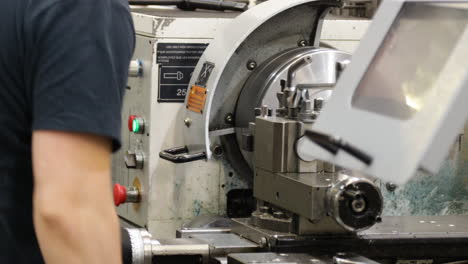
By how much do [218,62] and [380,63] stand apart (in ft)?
3.95

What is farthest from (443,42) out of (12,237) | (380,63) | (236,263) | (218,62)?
(218,62)

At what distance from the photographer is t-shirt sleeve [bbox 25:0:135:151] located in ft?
3.89

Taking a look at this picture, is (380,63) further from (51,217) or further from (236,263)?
(236,263)

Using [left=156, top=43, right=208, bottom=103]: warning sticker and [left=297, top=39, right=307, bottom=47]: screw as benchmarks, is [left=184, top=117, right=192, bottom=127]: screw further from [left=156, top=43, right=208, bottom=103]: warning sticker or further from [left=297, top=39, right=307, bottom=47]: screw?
[left=297, top=39, right=307, bottom=47]: screw

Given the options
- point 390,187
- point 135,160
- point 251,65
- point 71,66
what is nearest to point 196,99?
point 251,65

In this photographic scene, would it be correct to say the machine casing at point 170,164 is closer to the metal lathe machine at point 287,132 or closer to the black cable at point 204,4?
the metal lathe machine at point 287,132

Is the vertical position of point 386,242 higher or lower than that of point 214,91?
lower

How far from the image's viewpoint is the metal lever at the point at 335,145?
3.81 feet

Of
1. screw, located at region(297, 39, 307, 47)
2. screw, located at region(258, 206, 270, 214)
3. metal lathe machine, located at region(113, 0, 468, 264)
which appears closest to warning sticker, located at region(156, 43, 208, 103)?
metal lathe machine, located at region(113, 0, 468, 264)

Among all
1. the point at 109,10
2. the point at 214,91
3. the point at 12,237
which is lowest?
the point at 12,237

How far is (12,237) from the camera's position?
52.2 inches

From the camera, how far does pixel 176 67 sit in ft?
8.62

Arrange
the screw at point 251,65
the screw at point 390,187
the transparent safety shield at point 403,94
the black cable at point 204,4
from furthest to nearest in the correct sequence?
the black cable at point 204,4 → the screw at point 390,187 → the screw at point 251,65 → the transparent safety shield at point 403,94

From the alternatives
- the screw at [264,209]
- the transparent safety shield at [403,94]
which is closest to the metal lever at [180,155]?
the screw at [264,209]
